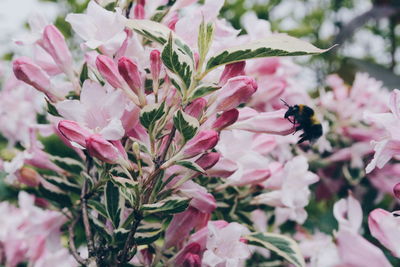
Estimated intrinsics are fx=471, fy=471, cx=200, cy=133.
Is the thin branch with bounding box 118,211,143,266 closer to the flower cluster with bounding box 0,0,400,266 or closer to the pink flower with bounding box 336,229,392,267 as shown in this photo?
the flower cluster with bounding box 0,0,400,266

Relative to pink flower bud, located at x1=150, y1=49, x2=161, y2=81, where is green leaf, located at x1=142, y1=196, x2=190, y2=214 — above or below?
below

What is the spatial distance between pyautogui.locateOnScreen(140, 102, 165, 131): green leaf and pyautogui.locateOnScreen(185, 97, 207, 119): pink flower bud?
2.0 inches

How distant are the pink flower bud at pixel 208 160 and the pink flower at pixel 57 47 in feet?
1.11

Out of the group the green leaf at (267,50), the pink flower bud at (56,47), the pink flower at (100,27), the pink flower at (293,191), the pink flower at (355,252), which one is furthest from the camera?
the pink flower at (293,191)

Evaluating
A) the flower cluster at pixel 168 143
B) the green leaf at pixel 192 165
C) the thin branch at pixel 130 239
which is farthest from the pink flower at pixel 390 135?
the thin branch at pixel 130 239

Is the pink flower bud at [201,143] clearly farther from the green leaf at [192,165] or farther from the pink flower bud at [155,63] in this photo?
the pink flower bud at [155,63]

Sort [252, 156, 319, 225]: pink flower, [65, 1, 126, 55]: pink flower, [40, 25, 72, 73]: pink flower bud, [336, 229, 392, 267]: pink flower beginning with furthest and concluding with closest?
[252, 156, 319, 225]: pink flower
[40, 25, 72, 73]: pink flower bud
[65, 1, 126, 55]: pink flower
[336, 229, 392, 267]: pink flower

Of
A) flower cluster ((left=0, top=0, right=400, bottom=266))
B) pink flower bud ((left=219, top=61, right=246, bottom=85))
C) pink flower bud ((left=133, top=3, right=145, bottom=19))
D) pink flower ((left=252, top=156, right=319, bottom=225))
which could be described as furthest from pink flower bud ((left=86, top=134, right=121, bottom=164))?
pink flower ((left=252, top=156, right=319, bottom=225))

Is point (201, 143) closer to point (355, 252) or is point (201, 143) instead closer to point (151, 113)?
point (151, 113)

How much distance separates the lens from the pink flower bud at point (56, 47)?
0.87 m

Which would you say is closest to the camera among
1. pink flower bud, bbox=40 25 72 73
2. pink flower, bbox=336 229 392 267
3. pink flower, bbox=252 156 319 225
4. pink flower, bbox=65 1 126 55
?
pink flower, bbox=336 229 392 267

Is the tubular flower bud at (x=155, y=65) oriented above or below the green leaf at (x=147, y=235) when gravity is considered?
above

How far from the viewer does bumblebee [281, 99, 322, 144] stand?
86 centimetres

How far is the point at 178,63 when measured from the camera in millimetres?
685
